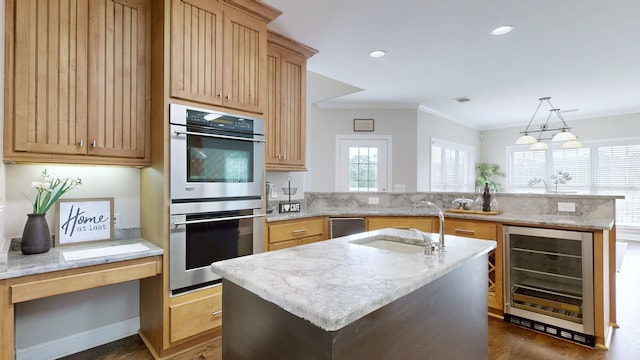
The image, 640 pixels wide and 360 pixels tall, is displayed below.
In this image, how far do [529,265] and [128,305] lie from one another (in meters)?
3.42

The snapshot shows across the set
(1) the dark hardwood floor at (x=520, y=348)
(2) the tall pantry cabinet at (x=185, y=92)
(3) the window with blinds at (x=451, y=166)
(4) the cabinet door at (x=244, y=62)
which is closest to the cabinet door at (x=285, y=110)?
(4) the cabinet door at (x=244, y=62)

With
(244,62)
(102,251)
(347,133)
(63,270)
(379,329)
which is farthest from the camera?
(347,133)

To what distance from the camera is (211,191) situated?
7.20ft

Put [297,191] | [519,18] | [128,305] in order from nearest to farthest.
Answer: [128,305] → [519,18] → [297,191]

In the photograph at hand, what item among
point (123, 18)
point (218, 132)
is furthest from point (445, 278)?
point (123, 18)

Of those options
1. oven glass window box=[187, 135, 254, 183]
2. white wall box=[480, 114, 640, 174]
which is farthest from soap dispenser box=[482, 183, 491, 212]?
white wall box=[480, 114, 640, 174]

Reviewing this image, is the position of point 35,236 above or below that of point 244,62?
below

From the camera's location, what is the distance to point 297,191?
3.67m

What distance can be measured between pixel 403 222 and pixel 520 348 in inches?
53.9

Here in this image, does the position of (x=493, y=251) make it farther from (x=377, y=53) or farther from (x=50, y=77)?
(x=50, y=77)

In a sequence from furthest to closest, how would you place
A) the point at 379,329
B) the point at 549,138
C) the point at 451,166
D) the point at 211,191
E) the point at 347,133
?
1. the point at 549,138
2. the point at 451,166
3. the point at 347,133
4. the point at 211,191
5. the point at 379,329

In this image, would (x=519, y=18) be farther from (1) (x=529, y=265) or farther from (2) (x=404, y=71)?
(1) (x=529, y=265)

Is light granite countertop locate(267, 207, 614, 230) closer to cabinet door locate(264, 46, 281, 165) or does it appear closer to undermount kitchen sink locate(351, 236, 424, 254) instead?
cabinet door locate(264, 46, 281, 165)

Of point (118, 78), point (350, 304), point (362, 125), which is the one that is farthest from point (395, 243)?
point (362, 125)
